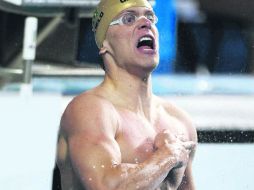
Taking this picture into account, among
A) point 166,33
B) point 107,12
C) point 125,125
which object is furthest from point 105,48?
point 166,33

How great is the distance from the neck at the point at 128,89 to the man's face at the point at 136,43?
0.07 ft

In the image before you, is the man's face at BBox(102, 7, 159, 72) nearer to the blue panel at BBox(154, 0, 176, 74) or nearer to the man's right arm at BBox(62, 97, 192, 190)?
the man's right arm at BBox(62, 97, 192, 190)

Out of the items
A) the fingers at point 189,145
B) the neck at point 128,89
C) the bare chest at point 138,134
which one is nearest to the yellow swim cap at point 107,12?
the neck at point 128,89

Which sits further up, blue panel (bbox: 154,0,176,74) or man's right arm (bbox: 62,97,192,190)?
blue panel (bbox: 154,0,176,74)

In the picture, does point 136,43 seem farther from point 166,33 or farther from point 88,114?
point 166,33

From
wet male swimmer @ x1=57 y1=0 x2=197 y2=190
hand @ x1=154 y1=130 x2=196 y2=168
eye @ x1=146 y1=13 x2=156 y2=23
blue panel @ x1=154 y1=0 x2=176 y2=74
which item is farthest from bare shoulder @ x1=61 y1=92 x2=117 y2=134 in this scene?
blue panel @ x1=154 y1=0 x2=176 y2=74

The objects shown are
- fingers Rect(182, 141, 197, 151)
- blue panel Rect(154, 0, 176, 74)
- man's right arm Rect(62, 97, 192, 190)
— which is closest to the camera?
man's right arm Rect(62, 97, 192, 190)

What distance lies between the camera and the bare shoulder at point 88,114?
1.19 m

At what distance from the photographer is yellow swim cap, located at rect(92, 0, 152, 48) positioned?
1312 millimetres

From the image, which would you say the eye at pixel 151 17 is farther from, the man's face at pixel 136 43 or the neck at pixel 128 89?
the neck at pixel 128 89

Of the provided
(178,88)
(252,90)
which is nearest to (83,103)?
(178,88)

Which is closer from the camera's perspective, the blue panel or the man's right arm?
the man's right arm

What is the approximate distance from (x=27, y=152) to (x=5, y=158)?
74 mm

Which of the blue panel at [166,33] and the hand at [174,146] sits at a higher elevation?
the blue panel at [166,33]
